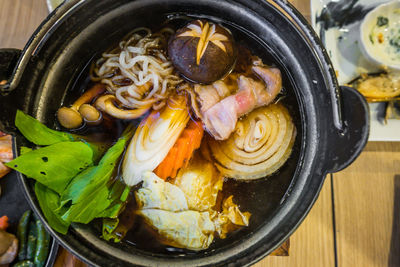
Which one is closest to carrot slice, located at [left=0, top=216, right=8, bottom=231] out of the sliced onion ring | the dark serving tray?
the dark serving tray

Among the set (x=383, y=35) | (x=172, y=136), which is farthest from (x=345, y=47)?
(x=172, y=136)

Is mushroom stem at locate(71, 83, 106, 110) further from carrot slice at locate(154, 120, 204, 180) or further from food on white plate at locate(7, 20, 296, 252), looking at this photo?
carrot slice at locate(154, 120, 204, 180)

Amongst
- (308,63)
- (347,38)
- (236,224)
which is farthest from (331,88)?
(347,38)

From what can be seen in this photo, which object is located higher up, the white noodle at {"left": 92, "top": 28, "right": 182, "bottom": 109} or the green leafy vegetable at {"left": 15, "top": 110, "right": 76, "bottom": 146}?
the white noodle at {"left": 92, "top": 28, "right": 182, "bottom": 109}

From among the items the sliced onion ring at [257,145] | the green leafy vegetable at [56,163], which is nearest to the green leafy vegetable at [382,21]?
the sliced onion ring at [257,145]

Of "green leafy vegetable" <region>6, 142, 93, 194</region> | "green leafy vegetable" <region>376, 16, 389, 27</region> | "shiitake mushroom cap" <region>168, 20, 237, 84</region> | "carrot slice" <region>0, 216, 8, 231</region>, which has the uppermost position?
"green leafy vegetable" <region>376, 16, 389, 27</region>
